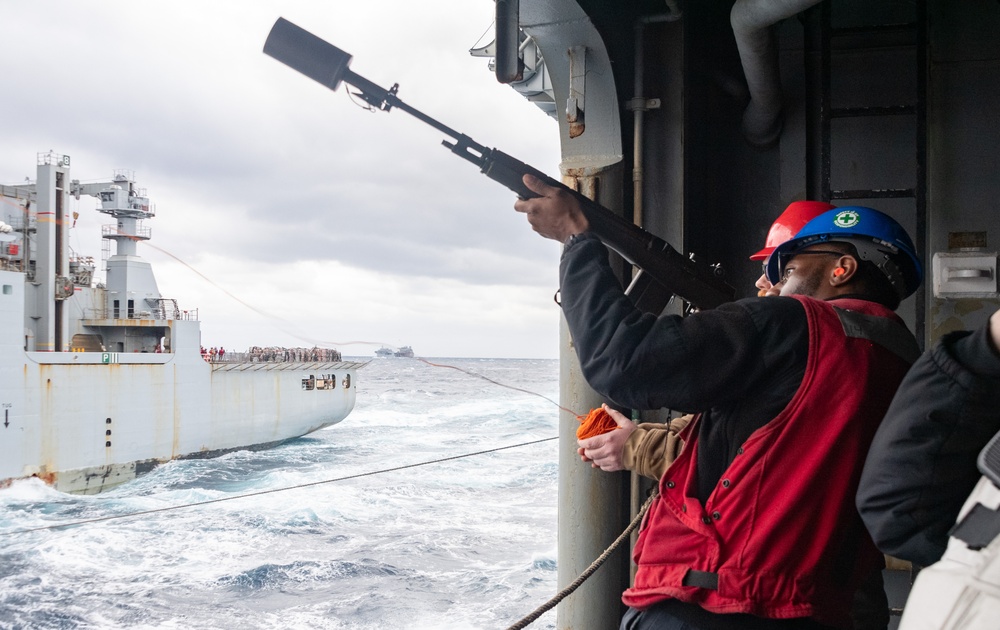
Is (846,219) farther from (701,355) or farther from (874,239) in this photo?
(701,355)

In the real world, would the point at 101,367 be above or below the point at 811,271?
below

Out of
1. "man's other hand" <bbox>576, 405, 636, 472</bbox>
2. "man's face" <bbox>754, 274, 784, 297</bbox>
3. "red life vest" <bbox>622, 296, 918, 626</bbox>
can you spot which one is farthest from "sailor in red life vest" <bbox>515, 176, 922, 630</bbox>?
"man's other hand" <bbox>576, 405, 636, 472</bbox>

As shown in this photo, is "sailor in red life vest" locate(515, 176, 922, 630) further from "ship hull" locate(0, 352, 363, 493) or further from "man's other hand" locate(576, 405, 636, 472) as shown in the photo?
"ship hull" locate(0, 352, 363, 493)

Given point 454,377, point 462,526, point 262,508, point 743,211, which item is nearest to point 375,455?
point 262,508

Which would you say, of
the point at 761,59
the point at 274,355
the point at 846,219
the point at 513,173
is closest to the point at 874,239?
the point at 846,219

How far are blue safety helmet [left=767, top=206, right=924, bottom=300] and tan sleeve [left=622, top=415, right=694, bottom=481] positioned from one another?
27.0 inches

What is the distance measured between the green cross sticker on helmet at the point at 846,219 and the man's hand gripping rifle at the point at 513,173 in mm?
608

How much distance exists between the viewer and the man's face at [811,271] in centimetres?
172

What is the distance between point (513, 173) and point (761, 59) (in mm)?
1598

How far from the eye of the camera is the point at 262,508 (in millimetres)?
23734

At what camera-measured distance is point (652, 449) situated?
220cm

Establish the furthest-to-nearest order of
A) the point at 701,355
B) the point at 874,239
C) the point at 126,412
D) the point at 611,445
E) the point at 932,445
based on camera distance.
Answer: the point at 126,412
the point at 611,445
the point at 874,239
the point at 701,355
the point at 932,445

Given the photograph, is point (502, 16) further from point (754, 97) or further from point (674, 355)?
point (674, 355)

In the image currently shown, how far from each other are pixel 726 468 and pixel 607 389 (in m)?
0.30
